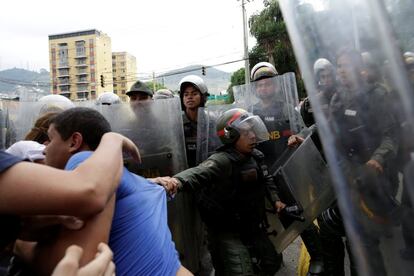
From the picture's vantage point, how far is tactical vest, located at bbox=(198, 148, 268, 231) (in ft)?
8.91

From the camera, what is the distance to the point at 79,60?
79.3 m

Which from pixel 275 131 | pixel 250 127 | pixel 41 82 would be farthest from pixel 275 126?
pixel 41 82

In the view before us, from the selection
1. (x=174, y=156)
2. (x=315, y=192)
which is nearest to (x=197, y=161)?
(x=174, y=156)

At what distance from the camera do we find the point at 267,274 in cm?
277

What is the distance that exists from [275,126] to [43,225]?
2.82m

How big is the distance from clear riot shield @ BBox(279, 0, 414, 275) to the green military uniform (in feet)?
6.05

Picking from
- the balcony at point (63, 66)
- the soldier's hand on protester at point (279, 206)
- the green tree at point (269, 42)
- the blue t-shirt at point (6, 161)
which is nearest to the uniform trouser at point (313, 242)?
the soldier's hand on protester at point (279, 206)

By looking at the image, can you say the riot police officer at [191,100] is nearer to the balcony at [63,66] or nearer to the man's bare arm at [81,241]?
the man's bare arm at [81,241]

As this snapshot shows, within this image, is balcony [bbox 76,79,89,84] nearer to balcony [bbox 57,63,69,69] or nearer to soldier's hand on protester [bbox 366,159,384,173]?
balcony [bbox 57,63,69,69]

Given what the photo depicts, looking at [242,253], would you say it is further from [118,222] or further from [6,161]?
Answer: [6,161]

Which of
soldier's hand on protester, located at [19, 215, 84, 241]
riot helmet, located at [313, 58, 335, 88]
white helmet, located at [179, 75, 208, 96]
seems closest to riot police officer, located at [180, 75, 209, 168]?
white helmet, located at [179, 75, 208, 96]

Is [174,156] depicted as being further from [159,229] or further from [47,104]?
[159,229]

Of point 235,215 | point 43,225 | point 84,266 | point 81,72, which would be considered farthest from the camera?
point 81,72

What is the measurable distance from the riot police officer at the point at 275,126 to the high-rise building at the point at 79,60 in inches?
2960
